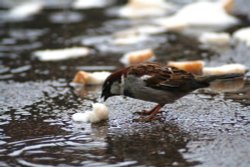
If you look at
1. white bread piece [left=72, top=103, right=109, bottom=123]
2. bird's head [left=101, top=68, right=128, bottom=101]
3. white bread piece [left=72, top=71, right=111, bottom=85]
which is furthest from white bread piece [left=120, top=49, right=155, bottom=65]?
white bread piece [left=72, top=103, right=109, bottom=123]

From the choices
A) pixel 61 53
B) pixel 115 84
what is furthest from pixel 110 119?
pixel 61 53

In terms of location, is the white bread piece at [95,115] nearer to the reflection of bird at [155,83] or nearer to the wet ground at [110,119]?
the wet ground at [110,119]

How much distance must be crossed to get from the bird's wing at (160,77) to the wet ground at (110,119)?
0.83 ft

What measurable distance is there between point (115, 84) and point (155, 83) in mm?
302

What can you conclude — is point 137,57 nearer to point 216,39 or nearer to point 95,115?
point 216,39

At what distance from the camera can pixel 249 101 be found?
4582 mm

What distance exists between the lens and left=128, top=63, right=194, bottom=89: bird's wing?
420cm

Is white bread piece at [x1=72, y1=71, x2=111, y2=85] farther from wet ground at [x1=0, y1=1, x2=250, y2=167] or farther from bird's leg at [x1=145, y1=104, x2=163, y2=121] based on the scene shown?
bird's leg at [x1=145, y1=104, x2=163, y2=121]

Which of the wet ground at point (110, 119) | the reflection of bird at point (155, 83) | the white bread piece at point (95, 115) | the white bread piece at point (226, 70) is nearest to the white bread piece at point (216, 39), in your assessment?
the wet ground at point (110, 119)

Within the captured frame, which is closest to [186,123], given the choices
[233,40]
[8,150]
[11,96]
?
[8,150]

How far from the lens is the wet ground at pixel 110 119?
3494 millimetres

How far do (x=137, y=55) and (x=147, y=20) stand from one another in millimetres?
2279

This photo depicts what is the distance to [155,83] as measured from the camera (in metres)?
4.20

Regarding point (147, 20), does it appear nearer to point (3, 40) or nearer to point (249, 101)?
point (3, 40)
